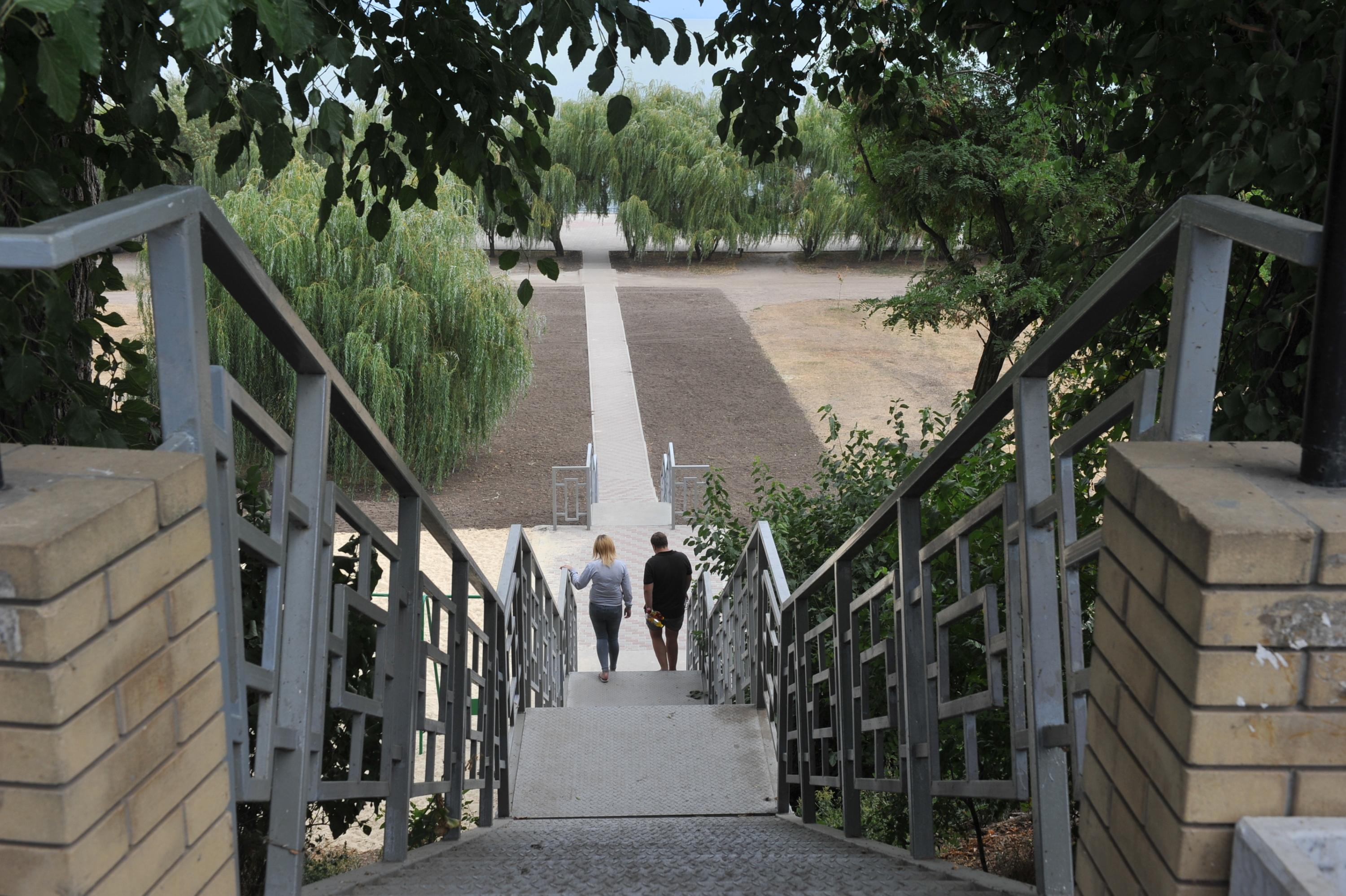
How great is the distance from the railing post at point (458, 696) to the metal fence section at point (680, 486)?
11.6 meters

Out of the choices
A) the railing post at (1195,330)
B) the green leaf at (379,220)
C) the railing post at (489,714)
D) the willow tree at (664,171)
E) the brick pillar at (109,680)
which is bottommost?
the railing post at (489,714)

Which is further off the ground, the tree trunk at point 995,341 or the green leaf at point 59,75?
the green leaf at point 59,75

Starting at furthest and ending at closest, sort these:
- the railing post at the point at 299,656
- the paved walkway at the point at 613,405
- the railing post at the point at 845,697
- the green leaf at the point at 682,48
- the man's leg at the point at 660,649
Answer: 1. the paved walkway at the point at 613,405
2. the man's leg at the point at 660,649
3. the railing post at the point at 845,697
4. the green leaf at the point at 682,48
5. the railing post at the point at 299,656

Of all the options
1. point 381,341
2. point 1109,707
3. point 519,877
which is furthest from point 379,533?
point 381,341

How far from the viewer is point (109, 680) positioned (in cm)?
123

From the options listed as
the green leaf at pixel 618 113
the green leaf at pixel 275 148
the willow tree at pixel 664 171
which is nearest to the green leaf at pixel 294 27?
the green leaf at pixel 275 148

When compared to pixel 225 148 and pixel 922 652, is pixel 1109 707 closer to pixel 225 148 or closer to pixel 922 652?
pixel 922 652

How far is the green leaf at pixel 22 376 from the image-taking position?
2.21 m

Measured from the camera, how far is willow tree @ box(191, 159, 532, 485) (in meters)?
15.6

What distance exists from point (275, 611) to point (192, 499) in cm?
60

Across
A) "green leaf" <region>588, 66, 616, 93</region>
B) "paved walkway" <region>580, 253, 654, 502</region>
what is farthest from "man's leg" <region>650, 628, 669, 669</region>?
"paved walkway" <region>580, 253, 654, 502</region>

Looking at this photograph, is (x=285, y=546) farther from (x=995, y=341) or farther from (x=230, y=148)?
(x=995, y=341)

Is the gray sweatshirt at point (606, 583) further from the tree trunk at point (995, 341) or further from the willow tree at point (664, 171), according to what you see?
the willow tree at point (664, 171)

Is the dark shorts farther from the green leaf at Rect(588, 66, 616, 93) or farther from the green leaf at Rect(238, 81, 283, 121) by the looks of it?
the green leaf at Rect(238, 81, 283, 121)
